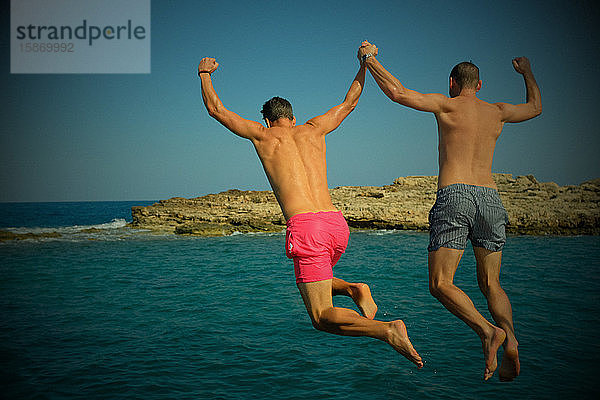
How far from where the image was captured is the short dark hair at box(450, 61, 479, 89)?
13.9 ft

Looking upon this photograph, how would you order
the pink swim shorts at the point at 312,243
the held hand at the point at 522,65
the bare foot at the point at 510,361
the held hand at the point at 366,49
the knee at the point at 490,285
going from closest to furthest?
the bare foot at the point at 510,361 → the pink swim shorts at the point at 312,243 → the knee at the point at 490,285 → the held hand at the point at 366,49 → the held hand at the point at 522,65

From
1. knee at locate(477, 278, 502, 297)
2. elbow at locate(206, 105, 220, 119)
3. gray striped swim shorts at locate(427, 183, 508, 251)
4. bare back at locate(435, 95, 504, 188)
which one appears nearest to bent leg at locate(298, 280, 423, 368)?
gray striped swim shorts at locate(427, 183, 508, 251)

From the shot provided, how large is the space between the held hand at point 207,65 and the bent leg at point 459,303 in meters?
2.87

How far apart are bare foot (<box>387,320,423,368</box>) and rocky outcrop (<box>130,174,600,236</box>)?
28.3m

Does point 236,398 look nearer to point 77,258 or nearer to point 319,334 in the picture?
point 319,334

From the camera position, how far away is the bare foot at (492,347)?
11.5 feet

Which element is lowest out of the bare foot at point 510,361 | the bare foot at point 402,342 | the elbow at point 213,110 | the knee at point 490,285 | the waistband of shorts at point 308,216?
the bare foot at point 510,361

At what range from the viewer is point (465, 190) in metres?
3.99

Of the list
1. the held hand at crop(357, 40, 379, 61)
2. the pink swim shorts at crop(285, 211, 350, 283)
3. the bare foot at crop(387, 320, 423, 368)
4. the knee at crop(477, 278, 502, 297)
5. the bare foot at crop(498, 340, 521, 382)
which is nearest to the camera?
the bare foot at crop(387, 320, 423, 368)

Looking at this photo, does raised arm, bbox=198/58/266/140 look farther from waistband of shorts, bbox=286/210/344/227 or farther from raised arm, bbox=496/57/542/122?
raised arm, bbox=496/57/542/122

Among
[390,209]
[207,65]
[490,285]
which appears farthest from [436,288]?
[390,209]

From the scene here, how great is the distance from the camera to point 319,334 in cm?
1081

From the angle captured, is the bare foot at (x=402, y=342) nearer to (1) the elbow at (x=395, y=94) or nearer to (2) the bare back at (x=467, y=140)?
(2) the bare back at (x=467, y=140)

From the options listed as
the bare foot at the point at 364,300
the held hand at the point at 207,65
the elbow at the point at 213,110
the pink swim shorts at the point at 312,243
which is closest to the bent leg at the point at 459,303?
the bare foot at the point at 364,300
